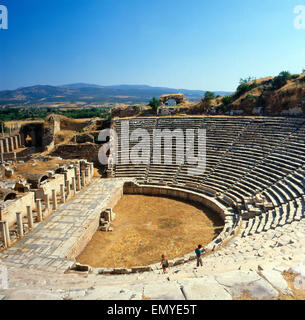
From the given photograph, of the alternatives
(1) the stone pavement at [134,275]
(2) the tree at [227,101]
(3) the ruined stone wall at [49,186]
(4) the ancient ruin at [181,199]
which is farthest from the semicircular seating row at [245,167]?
(2) the tree at [227,101]

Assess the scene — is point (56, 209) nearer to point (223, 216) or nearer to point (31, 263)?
point (31, 263)

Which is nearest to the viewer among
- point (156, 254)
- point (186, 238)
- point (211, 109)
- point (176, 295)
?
point (176, 295)

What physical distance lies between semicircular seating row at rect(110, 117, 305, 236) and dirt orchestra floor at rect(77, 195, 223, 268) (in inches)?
79.2

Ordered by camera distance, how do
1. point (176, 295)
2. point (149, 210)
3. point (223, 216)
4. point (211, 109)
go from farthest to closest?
→ point (211, 109) → point (149, 210) → point (223, 216) → point (176, 295)

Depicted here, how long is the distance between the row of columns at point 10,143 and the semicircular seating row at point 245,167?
19237 millimetres

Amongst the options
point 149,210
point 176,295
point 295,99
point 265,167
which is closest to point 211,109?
point 295,99

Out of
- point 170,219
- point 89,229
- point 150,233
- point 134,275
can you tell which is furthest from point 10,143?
point 134,275

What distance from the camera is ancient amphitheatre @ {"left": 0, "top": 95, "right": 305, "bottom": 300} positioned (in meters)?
5.28

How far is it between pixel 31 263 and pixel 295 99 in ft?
81.4

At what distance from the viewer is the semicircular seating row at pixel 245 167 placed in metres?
14.4

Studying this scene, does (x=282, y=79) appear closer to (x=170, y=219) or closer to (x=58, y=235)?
(x=170, y=219)

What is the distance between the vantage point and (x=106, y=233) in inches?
594

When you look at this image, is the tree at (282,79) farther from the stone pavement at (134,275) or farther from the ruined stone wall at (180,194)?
the stone pavement at (134,275)
